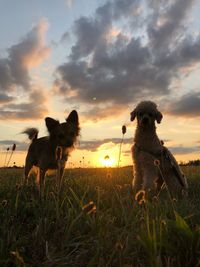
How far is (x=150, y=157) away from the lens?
9.58 metres

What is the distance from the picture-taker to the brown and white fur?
9255 millimetres

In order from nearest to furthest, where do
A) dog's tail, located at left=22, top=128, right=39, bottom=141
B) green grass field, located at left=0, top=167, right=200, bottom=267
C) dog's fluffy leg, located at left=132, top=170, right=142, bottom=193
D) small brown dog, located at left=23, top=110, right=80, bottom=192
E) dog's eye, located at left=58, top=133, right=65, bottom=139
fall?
green grass field, located at left=0, top=167, right=200, bottom=267 → dog's fluffy leg, located at left=132, top=170, right=142, bottom=193 → small brown dog, located at left=23, top=110, right=80, bottom=192 → dog's eye, located at left=58, top=133, right=65, bottom=139 → dog's tail, located at left=22, top=128, right=39, bottom=141

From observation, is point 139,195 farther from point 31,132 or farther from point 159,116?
point 31,132

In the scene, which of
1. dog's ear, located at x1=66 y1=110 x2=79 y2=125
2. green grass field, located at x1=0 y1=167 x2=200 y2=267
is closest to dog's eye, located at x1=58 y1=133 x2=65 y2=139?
dog's ear, located at x1=66 y1=110 x2=79 y2=125

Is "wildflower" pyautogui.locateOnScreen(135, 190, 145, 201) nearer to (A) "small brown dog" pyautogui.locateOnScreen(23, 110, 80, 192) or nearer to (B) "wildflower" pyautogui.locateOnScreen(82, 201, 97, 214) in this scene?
(B) "wildflower" pyautogui.locateOnScreen(82, 201, 97, 214)

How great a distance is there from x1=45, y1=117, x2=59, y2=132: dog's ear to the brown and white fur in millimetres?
2290

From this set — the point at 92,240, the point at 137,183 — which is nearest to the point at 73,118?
the point at 137,183

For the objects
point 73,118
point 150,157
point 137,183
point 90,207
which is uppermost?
point 73,118

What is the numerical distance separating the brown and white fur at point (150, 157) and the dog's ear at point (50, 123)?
229 centimetres

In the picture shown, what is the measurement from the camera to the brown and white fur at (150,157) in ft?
30.4

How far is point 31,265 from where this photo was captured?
327 centimetres

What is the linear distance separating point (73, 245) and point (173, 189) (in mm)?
5898

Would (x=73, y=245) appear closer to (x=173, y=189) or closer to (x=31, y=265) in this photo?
(x=31, y=265)

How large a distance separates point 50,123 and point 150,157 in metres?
3.15
